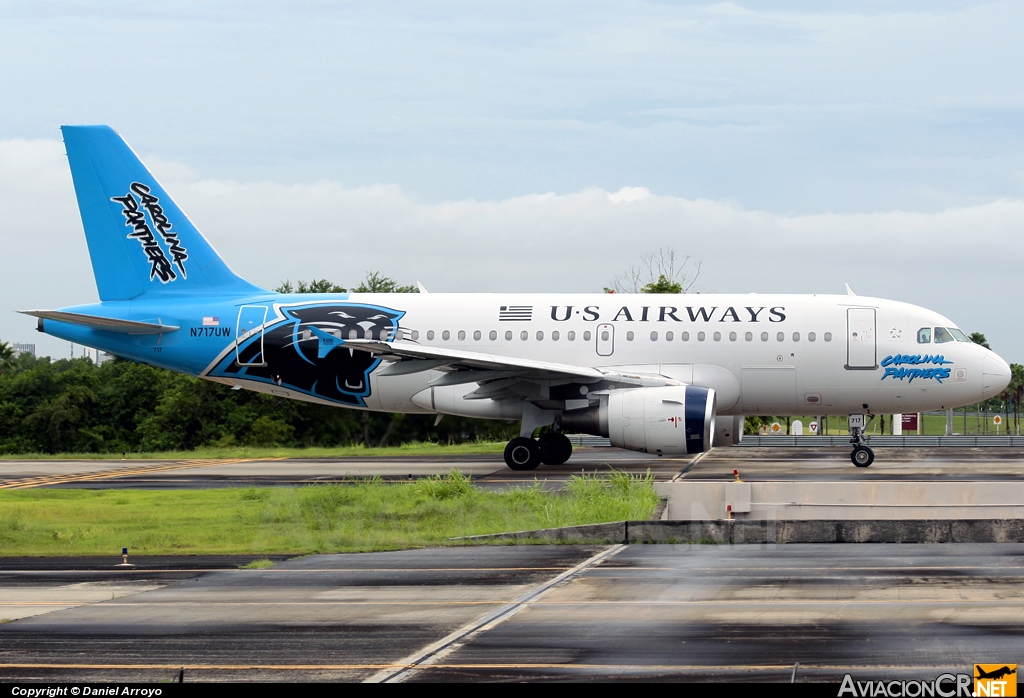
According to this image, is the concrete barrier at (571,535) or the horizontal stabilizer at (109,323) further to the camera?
the horizontal stabilizer at (109,323)

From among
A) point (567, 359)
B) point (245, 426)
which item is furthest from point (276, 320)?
point (245, 426)

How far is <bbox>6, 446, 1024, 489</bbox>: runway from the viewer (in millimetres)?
23625

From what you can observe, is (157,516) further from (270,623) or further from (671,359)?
(671,359)

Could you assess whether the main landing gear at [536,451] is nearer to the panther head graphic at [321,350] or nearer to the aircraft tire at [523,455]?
the aircraft tire at [523,455]

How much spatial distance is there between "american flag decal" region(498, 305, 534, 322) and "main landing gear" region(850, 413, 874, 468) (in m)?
7.87

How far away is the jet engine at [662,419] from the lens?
76.0 feet

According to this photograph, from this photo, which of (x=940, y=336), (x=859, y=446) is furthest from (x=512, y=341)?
(x=940, y=336)

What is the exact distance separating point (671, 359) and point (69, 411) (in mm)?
36023

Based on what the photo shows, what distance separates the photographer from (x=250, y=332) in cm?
2656

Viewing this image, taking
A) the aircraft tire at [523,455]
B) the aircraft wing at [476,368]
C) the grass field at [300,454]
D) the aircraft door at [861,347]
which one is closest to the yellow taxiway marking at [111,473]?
the grass field at [300,454]

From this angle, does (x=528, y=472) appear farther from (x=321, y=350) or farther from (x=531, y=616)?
(x=531, y=616)

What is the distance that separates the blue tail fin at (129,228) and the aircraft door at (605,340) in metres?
8.68

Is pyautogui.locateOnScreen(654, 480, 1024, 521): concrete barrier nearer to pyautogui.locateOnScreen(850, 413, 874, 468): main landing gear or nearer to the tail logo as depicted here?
pyautogui.locateOnScreen(850, 413, 874, 468): main landing gear

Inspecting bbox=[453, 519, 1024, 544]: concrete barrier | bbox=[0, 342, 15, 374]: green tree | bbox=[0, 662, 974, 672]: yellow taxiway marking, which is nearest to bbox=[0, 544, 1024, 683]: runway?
bbox=[0, 662, 974, 672]: yellow taxiway marking
